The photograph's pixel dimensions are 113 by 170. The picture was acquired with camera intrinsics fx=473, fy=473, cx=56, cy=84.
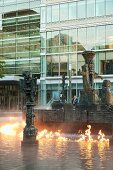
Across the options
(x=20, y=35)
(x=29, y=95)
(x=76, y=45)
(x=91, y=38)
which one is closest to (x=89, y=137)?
(x=29, y=95)

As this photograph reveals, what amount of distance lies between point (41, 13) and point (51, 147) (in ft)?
142

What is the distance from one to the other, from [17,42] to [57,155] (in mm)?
47678

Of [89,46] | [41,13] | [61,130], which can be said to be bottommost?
[61,130]

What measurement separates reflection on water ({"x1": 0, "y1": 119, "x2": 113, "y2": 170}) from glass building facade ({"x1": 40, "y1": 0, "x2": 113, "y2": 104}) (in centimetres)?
3501

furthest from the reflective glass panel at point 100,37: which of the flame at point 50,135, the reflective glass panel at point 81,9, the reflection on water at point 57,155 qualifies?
the reflection on water at point 57,155

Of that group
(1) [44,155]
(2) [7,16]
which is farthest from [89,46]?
(1) [44,155]

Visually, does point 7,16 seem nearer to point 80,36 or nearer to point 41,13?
point 41,13

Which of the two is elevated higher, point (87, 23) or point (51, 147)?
point (87, 23)

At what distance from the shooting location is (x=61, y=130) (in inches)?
858

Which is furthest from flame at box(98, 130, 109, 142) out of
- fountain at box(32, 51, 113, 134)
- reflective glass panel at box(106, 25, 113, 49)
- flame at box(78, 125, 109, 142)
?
reflective glass panel at box(106, 25, 113, 49)

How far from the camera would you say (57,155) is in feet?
45.3

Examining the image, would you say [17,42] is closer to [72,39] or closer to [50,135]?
[72,39]

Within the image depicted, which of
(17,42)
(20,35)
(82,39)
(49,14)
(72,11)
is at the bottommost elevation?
(82,39)

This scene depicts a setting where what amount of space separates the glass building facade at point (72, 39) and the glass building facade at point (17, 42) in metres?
1.84
